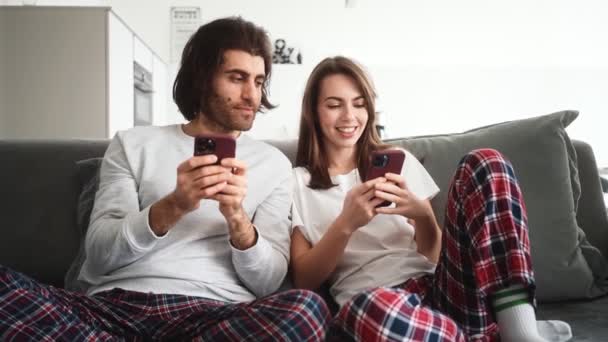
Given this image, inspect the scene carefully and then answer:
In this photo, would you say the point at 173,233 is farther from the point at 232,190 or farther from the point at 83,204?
the point at 83,204

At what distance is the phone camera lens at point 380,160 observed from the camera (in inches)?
40.6

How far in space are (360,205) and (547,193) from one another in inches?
22.2

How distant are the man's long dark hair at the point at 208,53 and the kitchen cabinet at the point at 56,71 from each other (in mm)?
1877

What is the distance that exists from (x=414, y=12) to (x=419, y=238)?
4.30m

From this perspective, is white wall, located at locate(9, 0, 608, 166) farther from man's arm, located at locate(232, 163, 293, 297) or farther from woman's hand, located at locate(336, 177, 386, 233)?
woman's hand, located at locate(336, 177, 386, 233)

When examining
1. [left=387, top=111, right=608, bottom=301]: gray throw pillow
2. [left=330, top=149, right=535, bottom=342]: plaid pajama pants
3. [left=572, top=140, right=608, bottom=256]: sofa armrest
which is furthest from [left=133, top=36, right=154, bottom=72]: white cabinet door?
[left=330, top=149, right=535, bottom=342]: plaid pajama pants

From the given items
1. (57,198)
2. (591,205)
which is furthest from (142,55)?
(591,205)

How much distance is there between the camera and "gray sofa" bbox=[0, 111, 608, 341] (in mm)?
1313

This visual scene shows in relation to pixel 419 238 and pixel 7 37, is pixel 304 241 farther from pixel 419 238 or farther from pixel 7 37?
pixel 7 37

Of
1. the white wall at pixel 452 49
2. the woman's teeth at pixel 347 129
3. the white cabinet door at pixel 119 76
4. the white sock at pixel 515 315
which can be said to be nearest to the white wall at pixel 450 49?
the white wall at pixel 452 49

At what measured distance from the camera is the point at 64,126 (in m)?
2.96

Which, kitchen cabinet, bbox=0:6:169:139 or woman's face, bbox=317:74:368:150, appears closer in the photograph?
woman's face, bbox=317:74:368:150

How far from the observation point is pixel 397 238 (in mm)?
1165

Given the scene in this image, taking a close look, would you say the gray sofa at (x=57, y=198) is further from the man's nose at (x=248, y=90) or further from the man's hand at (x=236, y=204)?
the man's hand at (x=236, y=204)
